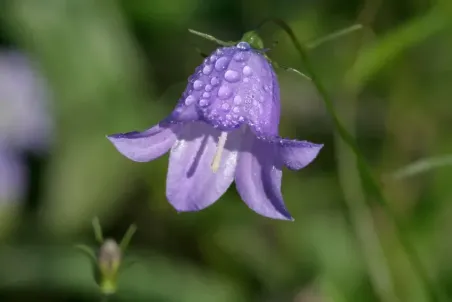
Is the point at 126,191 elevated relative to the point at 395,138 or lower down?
lower down

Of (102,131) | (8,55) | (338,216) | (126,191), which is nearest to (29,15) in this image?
(8,55)

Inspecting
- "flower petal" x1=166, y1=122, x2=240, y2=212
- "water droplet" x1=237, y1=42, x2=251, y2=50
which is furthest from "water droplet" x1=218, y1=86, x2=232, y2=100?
"flower petal" x1=166, y1=122, x2=240, y2=212

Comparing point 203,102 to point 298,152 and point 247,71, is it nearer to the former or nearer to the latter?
point 247,71

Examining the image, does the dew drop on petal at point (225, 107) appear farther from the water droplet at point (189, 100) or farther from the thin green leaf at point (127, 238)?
the thin green leaf at point (127, 238)

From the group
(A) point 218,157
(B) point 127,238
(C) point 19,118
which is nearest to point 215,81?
(A) point 218,157

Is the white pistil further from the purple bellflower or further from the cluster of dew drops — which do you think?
the cluster of dew drops

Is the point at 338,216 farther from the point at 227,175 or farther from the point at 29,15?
the point at 29,15
